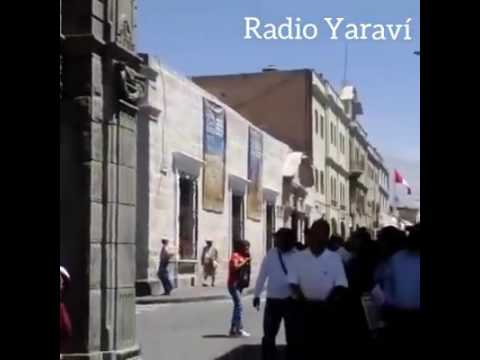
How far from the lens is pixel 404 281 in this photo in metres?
7.46

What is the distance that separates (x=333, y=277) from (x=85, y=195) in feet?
7.45

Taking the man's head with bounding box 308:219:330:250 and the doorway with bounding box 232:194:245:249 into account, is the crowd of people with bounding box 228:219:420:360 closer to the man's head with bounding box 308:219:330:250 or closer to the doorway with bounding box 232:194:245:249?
the man's head with bounding box 308:219:330:250

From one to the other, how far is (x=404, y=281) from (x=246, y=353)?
5.19 m

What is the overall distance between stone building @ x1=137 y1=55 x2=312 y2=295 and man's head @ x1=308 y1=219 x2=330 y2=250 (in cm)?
1432

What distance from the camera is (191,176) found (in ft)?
91.6

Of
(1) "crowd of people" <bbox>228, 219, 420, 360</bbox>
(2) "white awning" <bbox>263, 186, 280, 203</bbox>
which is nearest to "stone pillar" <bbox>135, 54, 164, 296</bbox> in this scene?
(2) "white awning" <bbox>263, 186, 280, 203</bbox>

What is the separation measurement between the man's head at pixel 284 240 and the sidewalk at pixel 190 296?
13518 millimetres

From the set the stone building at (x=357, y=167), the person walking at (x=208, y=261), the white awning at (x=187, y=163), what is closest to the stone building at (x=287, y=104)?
the stone building at (x=357, y=167)

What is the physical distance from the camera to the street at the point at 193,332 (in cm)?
1238

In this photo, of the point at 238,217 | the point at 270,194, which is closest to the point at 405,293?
the point at 238,217

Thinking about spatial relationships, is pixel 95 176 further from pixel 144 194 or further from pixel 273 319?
pixel 144 194

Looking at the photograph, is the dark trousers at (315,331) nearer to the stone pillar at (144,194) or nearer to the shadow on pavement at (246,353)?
the shadow on pavement at (246,353)

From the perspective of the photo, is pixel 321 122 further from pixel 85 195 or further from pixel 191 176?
pixel 85 195

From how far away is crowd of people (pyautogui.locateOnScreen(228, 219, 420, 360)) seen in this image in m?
7.50
